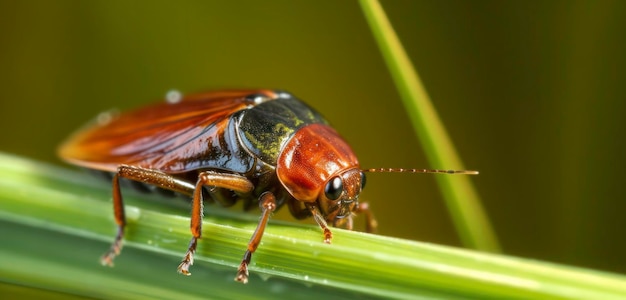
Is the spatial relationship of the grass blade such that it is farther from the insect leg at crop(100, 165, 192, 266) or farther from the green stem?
the insect leg at crop(100, 165, 192, 266)

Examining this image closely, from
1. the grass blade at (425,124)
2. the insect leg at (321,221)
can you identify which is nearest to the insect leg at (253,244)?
the insect leg at (321,221)

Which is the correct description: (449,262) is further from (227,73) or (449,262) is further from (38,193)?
(227,73)

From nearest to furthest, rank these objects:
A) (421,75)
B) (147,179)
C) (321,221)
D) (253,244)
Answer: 1. (253,244)
2. (321,221)
3. (147,179)
4. (421,75)

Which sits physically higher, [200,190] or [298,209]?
[200,190]

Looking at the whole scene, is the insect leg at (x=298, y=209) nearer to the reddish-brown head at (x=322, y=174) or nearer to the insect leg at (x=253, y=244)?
the reddish-brown head at (x=322, y=174)

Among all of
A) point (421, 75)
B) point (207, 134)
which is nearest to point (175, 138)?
point (207, 134)

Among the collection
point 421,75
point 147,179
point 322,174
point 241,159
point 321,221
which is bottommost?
point 321,221

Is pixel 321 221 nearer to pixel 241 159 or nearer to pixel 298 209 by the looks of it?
pixel 298 209

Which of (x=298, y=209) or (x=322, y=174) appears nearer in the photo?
(x=322, y=174)
